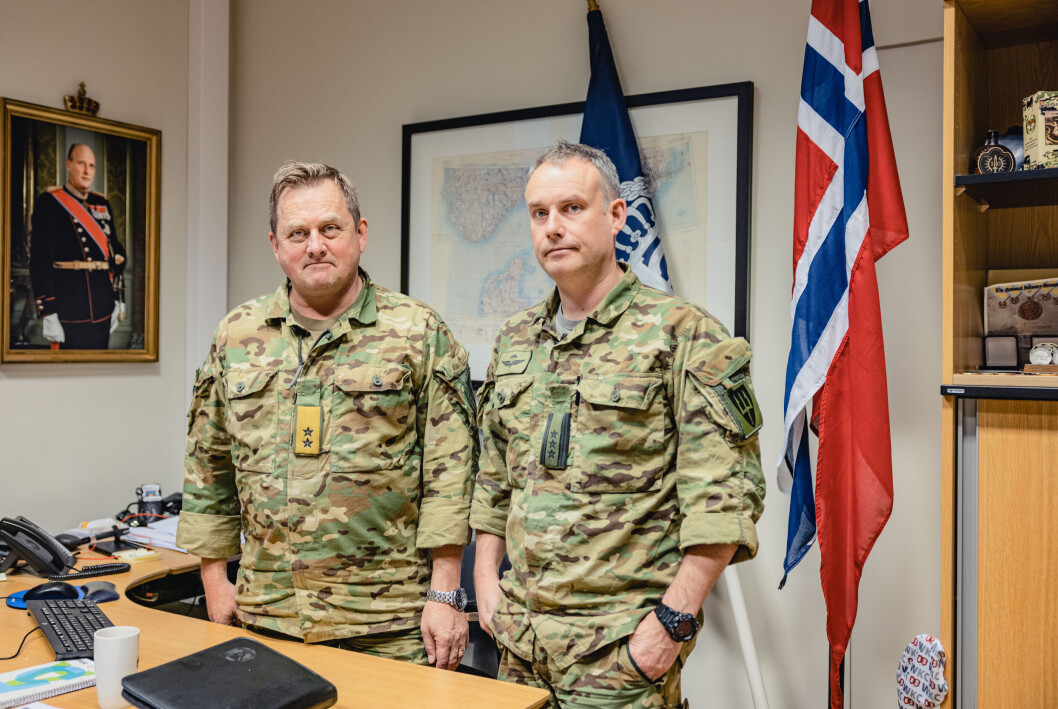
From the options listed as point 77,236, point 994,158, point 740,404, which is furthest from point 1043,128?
point 77,236

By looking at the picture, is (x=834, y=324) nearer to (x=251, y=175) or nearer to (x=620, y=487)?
(x=620, y=487)

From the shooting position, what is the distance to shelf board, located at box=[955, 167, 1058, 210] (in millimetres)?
1692

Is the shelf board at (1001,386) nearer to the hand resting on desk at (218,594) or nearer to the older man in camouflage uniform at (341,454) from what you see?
the older man in camouflage uniform at (341,454)

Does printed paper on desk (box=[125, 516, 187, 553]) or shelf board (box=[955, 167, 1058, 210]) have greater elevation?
shelf board (box=[955, 167, 1058, 210])

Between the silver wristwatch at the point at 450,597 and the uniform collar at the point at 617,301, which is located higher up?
the uniform collar at the point at 617,301

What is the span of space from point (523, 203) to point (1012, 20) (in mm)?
1397

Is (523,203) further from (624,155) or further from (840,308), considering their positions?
(840,308)

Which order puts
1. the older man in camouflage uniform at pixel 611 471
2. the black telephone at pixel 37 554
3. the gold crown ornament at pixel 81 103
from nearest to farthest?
the older man in camouflage uniform at pixel 611 471 → the black telephone at pixel 37 554 → the gold crown ornament at pixel 81 103

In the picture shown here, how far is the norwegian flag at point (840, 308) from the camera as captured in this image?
196cm

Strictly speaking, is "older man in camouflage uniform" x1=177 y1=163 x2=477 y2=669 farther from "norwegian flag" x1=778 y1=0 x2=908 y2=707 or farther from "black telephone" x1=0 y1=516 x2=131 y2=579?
"norwegian flag" x1=778 y1=0 x2=908 y2=707

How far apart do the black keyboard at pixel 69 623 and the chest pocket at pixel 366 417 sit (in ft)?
1.87

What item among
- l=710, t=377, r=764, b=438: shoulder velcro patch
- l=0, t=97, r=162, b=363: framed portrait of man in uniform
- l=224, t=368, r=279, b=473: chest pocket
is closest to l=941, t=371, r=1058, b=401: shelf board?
l=710, t=377, r=764, b=438: shoulder velcro patch

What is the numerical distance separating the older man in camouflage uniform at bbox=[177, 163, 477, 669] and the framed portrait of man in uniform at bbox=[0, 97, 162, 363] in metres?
1.43

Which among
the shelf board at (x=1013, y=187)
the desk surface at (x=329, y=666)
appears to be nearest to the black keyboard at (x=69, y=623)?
the desk surface at (x=329, y=666)
